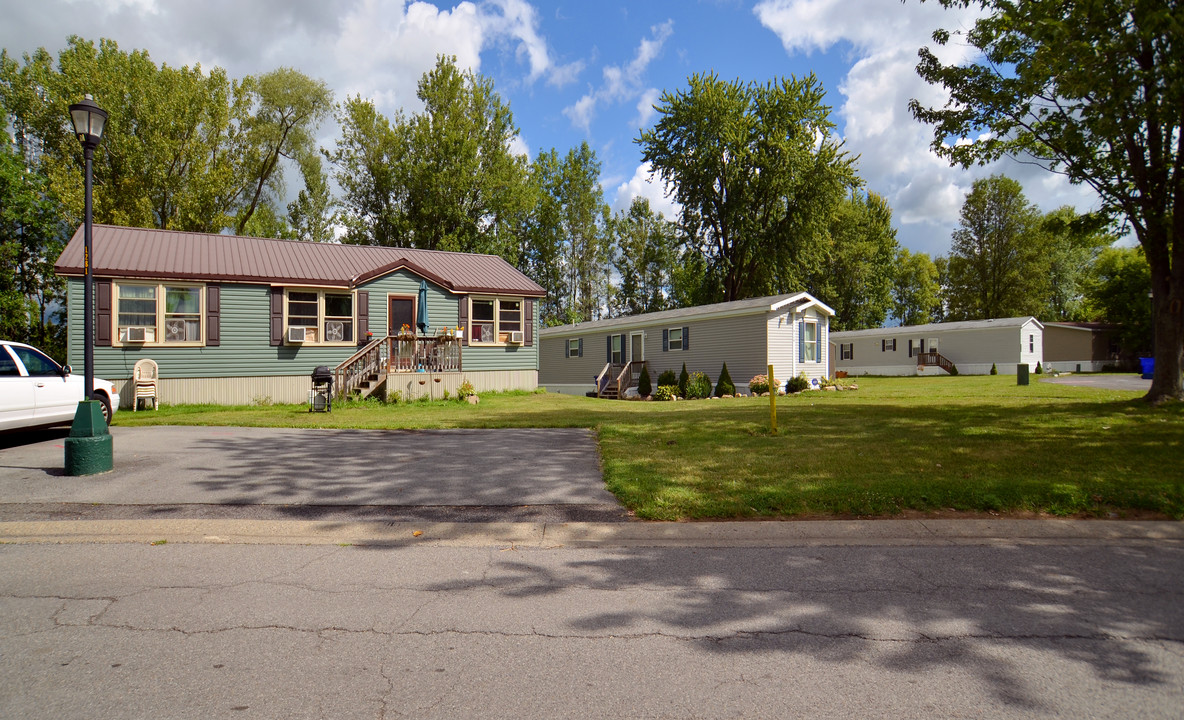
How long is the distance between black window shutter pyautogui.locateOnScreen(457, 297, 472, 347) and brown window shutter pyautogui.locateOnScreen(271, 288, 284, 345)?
5616 mm

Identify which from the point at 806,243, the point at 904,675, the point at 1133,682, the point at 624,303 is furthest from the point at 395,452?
the point at 624,303

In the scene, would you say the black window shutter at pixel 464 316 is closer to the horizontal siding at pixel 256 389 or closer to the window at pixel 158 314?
the horizontal siding at pixel 256 389

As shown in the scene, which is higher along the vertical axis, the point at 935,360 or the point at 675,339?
the point at 675,339

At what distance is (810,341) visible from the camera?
25.8 meters

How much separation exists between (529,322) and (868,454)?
1648 centimetres

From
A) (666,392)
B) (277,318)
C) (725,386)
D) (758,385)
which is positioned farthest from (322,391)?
(758,385)

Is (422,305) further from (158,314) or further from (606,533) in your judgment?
(606,533)

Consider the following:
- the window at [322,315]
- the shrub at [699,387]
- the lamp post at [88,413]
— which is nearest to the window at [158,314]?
the window at [322,315]

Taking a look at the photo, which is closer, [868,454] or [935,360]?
[868,454]

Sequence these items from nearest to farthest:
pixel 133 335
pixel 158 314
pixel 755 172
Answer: pixel 133 335
pixel 158 314
pixel 755 172

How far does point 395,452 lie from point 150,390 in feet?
39.1

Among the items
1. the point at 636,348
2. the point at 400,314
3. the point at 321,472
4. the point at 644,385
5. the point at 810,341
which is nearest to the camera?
the point at 321,472

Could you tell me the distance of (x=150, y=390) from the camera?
17.1m

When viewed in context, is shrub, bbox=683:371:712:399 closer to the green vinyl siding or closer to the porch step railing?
the green vinyl siding
